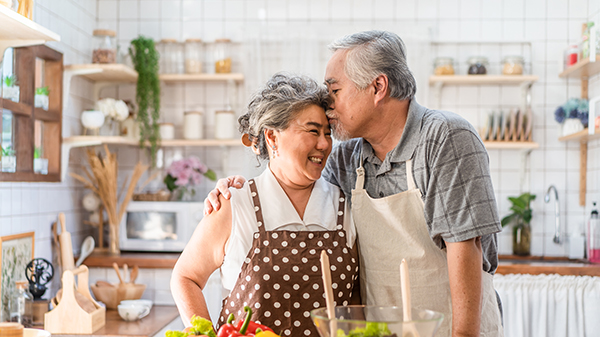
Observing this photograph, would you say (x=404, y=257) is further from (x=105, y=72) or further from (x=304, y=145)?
(x=105, y=72)

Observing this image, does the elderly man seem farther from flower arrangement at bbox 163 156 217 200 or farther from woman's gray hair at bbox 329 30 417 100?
flower arrangement at bbox 163 156 217 200

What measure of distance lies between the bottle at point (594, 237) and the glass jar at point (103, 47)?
288 cm

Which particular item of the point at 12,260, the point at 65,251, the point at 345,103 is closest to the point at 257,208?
the point at 345,103

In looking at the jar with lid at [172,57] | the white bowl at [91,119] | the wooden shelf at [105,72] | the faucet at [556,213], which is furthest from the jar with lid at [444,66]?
the white bowl at [91,119]

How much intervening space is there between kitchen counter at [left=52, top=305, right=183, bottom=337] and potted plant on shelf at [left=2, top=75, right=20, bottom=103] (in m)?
1.05

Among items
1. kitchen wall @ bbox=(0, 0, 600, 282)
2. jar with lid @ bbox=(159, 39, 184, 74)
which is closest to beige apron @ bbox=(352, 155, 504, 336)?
kitchen wall @ bbox=(0, 0, 600, 282)

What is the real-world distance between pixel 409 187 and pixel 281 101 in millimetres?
398

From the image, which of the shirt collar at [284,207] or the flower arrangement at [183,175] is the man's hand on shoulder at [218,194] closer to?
the shirt collar at [284,207]

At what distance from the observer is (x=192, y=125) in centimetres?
350

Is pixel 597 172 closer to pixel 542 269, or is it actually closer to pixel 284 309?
pixel 542 269

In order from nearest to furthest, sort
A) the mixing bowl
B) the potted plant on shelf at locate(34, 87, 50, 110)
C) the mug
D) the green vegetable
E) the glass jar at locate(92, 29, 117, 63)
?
the mixing bowl → the green vegetable → the mug → the potted plant on shelf at locate(34, 87, 50, 110) → the glass jar at locate(92, 29, 117, 63)

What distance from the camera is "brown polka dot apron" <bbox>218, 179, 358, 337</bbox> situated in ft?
4.30

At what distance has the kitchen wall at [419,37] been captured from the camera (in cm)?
353

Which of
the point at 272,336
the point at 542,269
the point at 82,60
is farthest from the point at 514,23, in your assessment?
the point at 272,336
